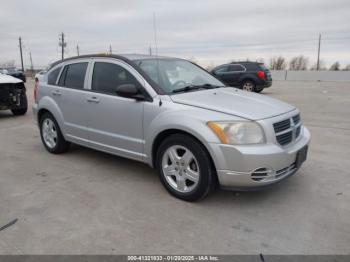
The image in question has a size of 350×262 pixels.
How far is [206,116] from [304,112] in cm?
728

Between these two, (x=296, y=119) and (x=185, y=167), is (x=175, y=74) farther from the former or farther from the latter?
(x=296, y=119)

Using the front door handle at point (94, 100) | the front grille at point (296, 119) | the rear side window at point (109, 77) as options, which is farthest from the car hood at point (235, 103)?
the front door handle at point (94, 100)

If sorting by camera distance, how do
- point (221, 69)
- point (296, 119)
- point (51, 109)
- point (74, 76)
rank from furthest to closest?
point (221, 69), point (51, 109), point (74, 76), point (296, 119)

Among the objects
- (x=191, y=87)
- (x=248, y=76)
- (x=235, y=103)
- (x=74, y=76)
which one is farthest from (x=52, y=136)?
(x=248, y=76)

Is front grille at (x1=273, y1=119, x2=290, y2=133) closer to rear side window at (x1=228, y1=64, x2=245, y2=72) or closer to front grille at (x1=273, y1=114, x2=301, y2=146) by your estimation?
front grille at (x1=273, y1=114, x2=301, y2=146)

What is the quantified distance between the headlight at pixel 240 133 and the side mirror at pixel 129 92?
3.76 ft

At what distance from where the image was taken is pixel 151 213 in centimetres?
333

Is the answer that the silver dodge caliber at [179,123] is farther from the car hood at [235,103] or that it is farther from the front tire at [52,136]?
the front tire at [52,136]

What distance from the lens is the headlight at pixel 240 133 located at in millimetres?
3176

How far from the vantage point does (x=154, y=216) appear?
326 cm

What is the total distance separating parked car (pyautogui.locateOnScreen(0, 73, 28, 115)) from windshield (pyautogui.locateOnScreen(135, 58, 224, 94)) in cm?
618

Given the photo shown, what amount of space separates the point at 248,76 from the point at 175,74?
11364mm

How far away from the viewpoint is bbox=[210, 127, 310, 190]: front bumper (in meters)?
3.13

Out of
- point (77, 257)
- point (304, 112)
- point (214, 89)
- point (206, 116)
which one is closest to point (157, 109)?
point (206, 116)
